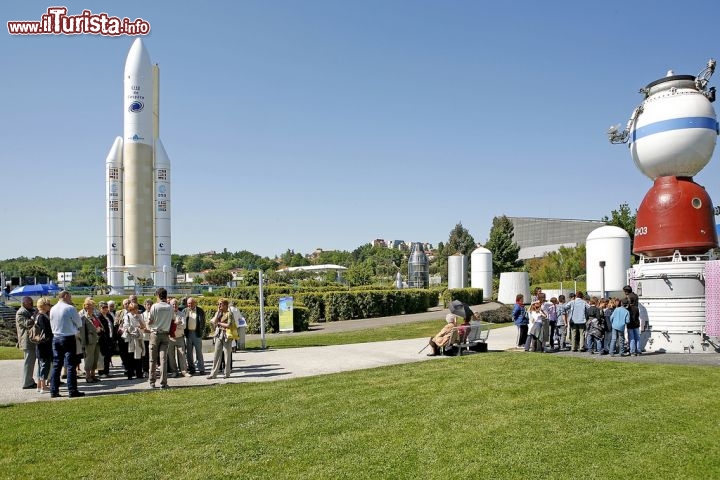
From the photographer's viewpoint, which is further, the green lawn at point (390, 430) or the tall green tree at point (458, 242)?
the tall green tree at point (458, 242)

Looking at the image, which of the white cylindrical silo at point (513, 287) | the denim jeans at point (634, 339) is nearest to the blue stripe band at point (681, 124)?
the denim jeans at point (634, 339)

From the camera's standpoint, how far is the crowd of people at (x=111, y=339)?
404 inches

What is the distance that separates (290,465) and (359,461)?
0.77 metres

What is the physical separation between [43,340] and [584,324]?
12974 millimetres

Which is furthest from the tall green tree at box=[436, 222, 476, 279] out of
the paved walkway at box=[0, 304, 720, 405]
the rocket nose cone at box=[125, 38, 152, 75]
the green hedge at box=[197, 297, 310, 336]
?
the paved walkway at box=[0, 304, 720, 405]

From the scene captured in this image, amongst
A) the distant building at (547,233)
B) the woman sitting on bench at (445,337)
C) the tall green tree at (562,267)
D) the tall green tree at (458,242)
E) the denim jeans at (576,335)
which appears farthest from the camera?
the tall green tree at (458,242)

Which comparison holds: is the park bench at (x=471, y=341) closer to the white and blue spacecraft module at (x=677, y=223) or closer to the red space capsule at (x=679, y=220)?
the white and blue spacecraft module at (x=677, y=223)

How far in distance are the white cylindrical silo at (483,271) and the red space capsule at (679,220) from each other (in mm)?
24800

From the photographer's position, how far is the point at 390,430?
736 centimetres

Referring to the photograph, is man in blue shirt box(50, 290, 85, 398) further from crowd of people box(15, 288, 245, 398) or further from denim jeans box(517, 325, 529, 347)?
denim jeans box(517, 325, 529, 347)

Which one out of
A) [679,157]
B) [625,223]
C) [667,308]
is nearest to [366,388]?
[667,308]

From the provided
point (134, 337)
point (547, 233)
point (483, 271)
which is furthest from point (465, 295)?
point (547, 233)

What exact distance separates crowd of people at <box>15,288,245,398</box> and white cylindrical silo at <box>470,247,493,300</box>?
1218 inches

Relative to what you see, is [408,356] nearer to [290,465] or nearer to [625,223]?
[290,465]
